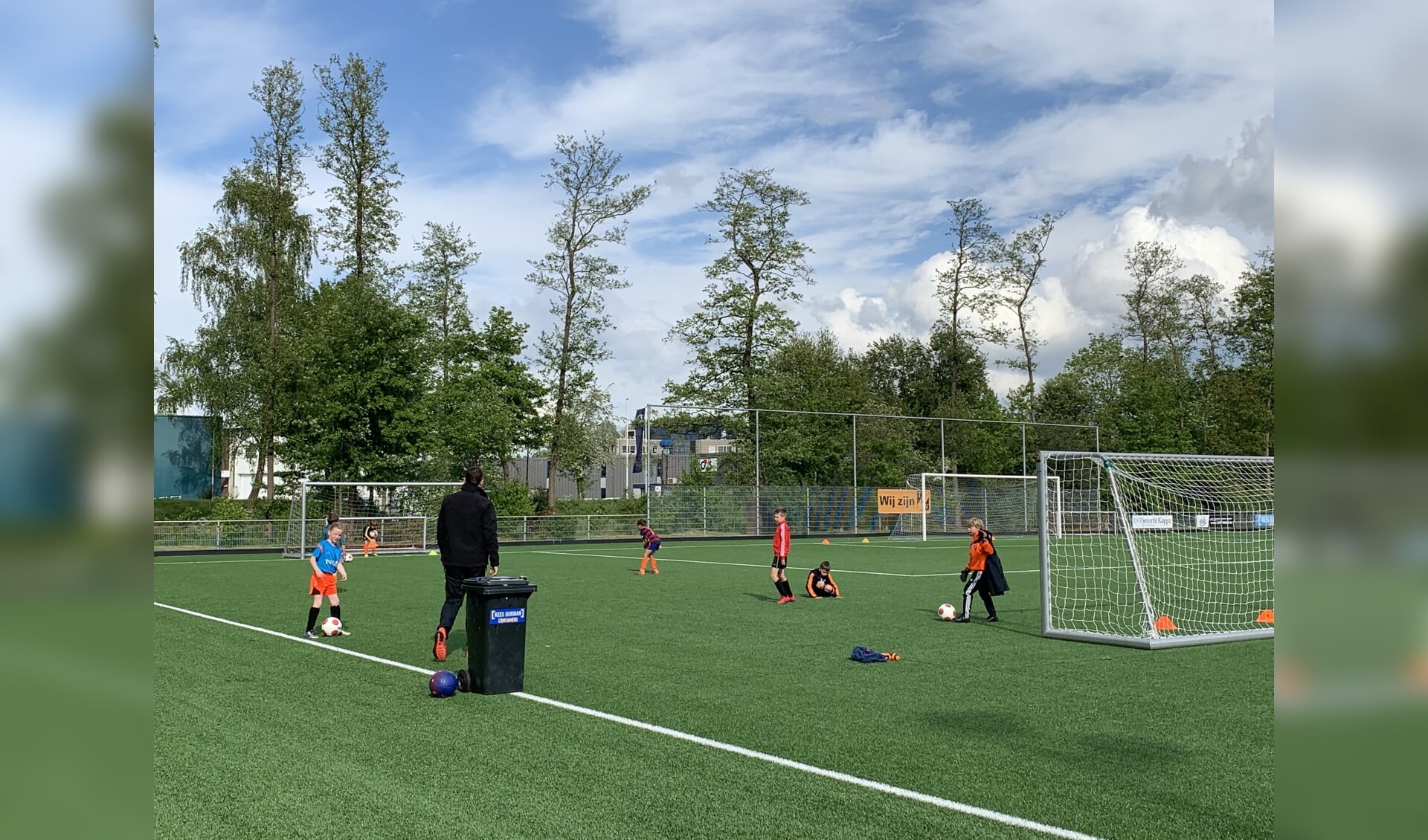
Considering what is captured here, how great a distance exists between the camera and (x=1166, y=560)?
88.3 feet

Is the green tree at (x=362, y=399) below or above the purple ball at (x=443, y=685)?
above

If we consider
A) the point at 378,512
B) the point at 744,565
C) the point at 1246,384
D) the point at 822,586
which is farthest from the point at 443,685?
the point at 1246,384

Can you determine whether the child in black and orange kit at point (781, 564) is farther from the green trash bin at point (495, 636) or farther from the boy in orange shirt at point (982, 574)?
the green trash bin at point (495, 636)

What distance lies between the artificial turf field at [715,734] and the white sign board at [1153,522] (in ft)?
19.3

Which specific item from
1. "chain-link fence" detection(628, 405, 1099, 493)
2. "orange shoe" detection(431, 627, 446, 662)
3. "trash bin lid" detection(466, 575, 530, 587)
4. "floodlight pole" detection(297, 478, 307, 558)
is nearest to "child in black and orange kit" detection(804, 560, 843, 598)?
"orange shoe" detection(431, 627, 446, 662)

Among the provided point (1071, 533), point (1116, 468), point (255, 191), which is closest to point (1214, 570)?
point (1071, 533)

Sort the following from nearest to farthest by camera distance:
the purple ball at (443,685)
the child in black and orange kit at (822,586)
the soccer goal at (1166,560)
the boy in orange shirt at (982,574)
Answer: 1. the purple ball at (443,685)
2. the soccer goal at (1166,560)
3. the boy in orange shirt at (982,574)
4. the child in black and orange kit at (822,586)

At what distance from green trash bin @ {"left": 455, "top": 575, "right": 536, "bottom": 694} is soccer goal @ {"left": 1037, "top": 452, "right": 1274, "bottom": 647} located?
6.39 metres

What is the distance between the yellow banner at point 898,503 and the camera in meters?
47.1

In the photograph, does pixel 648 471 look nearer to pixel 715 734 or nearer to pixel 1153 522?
pixel 1153 522

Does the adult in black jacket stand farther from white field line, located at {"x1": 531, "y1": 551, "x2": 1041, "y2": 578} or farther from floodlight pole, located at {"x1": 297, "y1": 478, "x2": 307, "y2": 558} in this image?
floodlight pole, located at {"x1": 297, "y1": 478, "x2": 307, "y2": 558}

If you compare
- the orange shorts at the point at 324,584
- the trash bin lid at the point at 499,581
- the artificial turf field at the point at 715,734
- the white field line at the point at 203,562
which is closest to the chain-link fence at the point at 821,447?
the white field line at the point at 203,562

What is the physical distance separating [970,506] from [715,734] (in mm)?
42328

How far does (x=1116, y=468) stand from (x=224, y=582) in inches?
712
